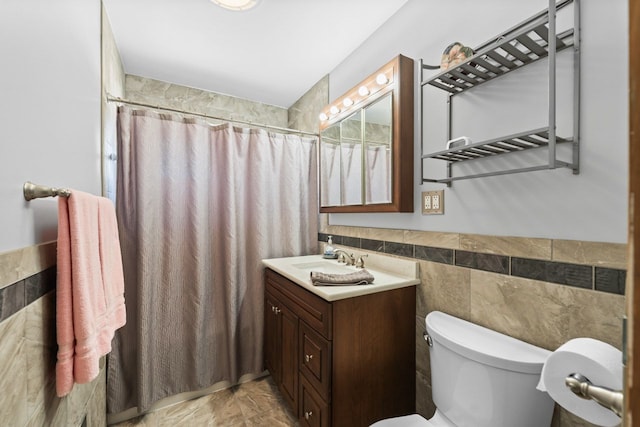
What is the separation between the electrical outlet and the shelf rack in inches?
3.4

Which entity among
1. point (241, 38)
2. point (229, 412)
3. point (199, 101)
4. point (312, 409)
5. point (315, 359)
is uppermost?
point (241, 38)

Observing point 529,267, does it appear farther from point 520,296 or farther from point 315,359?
point 315,359

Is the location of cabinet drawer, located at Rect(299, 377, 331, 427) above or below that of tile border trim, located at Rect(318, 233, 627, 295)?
below

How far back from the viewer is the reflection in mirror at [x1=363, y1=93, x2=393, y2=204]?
158cm

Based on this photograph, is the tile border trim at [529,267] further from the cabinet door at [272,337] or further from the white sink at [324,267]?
the cabinet door at [272,337]

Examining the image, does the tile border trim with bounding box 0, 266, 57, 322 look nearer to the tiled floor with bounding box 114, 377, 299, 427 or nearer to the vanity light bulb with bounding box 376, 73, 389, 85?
the tiled floor with bounding box 114, 377, 299, 427

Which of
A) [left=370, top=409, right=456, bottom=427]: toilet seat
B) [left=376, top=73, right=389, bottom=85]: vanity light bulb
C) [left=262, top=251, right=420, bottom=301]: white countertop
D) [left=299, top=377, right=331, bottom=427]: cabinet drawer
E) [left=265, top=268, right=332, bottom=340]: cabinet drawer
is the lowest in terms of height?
[left=299, top=377, right=331, bottom=427]: cabinet drawer

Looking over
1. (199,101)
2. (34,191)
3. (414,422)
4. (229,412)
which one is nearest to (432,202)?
(414,422)

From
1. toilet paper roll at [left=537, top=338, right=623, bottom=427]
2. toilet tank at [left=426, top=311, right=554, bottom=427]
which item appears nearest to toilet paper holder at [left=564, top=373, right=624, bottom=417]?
toilet paper roll at [left=537, top=338, right=623, bottom=427]

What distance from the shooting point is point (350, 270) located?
5.92 feet

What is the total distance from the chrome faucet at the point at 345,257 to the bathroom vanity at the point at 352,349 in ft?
1.10

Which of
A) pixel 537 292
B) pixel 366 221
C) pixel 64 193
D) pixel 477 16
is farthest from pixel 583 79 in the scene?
pixel 64 193

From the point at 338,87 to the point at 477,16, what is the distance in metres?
1.15

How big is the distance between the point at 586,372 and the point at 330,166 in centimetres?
183
